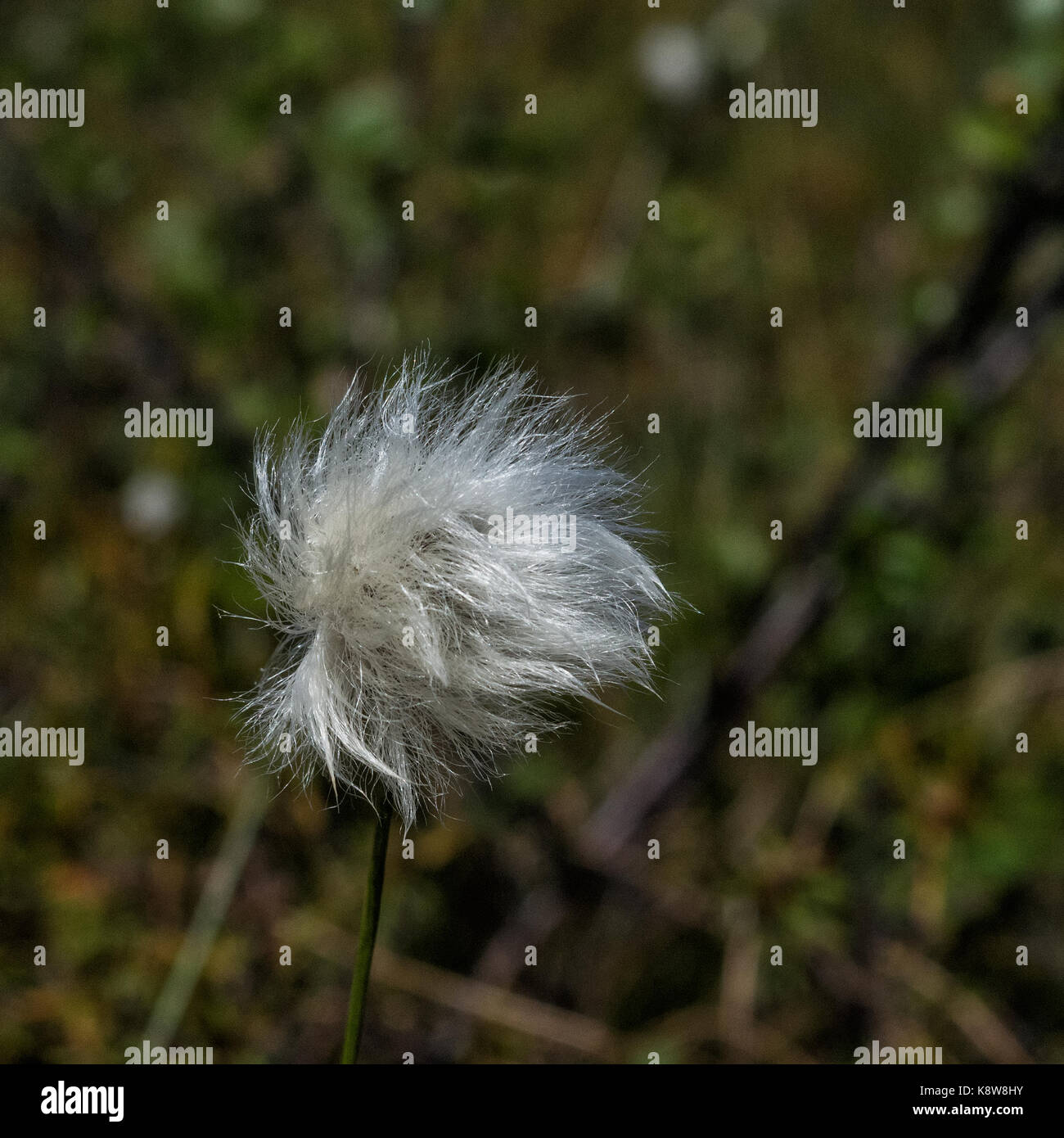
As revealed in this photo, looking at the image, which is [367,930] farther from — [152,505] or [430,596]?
[152,505]

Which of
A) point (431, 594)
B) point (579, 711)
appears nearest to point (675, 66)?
point (579, 711)

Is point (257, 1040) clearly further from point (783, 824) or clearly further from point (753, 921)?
point (783, 824)

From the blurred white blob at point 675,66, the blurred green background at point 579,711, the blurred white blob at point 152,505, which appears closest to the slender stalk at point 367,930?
the blurred green background at point 579,711

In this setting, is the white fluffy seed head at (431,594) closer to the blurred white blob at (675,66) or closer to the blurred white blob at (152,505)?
the blurred white blob at (152,505)

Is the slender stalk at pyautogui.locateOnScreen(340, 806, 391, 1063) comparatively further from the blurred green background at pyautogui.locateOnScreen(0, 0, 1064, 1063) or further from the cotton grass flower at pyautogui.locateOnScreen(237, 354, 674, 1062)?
the blurred green background at pyautogui.locateOnScreen(0, 0, 1064, 1063)
